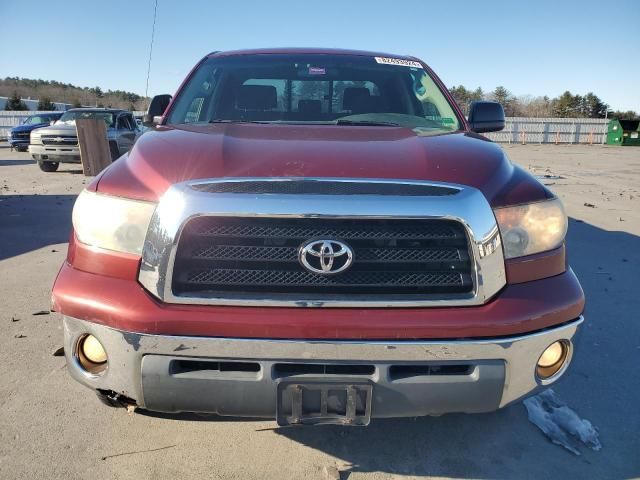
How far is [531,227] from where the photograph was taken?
194 cm

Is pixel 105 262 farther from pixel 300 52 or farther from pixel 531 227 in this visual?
pixel 300 52

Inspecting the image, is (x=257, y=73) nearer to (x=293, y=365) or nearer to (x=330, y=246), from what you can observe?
(x=330, y=246)

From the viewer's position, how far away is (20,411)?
2.52m

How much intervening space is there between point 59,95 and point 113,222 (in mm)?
73124

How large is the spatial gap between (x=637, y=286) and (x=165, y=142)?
4366mm

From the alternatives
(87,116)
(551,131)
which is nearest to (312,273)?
(87,116)

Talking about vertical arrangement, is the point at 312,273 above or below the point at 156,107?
below

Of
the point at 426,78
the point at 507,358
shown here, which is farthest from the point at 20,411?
the point at 426,78

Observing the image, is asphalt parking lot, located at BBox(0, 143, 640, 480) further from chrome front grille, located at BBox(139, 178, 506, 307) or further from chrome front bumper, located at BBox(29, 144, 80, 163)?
chrome front bumper, located at BBox(29, 144, 80, 163)

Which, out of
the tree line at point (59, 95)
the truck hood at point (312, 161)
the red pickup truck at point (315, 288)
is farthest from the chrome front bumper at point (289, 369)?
the tree line at point (59, 95)

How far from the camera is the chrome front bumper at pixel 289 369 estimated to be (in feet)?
5.63

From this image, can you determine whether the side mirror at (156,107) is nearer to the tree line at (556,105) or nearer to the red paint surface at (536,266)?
the red paint surface at (536,266)

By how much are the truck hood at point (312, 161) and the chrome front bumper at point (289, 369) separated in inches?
21.9

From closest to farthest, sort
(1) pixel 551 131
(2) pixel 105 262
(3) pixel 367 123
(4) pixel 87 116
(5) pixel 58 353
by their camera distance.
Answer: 1. (2) pixel 105 262
2. (3) pixel 367 123
3. (5) pixel 58 353
4. (4) pixel 87 116
5. (1) pixel 551 131
